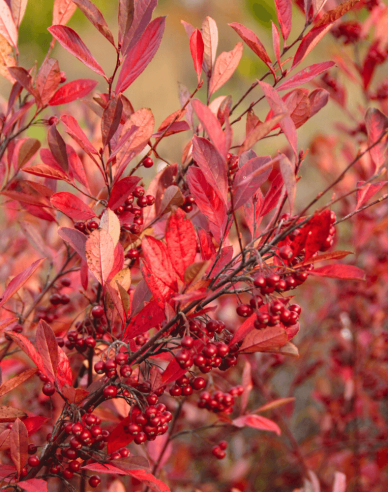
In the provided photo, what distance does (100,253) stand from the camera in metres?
0.55

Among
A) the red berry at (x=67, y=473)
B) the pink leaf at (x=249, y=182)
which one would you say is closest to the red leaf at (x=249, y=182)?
the pink leaf at (x=249, y=182)

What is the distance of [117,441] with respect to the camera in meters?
0.58

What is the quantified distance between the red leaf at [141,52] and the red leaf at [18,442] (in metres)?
0.47

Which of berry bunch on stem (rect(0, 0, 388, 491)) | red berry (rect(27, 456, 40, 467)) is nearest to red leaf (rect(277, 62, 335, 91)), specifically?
berry bunch on stem (rect(0, 0, 388, 491))

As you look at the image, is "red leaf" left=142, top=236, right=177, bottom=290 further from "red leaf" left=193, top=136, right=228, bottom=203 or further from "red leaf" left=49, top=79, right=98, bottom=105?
"red leaf" left=49, top=79, right=98, bottom=105

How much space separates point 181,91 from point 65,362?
52cm

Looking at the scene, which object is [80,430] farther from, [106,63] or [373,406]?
[106,63]

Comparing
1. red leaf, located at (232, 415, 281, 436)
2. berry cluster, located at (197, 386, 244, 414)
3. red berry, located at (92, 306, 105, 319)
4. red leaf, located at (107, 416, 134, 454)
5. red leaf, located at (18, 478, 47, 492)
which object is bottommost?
red leaf, located at (232, 415, 281, 436)

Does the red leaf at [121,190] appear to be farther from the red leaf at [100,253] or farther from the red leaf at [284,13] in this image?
the red leaf at [284,13]

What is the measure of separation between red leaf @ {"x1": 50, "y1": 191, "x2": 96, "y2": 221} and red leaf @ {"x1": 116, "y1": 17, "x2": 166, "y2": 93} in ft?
0.55

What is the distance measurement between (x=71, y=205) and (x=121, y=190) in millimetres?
81

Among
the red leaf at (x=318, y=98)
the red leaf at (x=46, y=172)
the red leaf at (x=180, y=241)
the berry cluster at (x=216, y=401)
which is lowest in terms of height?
the berry cluster at (x=216, y=401)

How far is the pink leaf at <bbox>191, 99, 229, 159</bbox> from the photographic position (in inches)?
17.6

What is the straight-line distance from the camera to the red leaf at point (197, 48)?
2.18 feet
